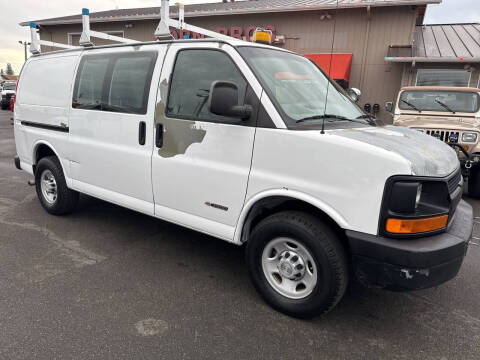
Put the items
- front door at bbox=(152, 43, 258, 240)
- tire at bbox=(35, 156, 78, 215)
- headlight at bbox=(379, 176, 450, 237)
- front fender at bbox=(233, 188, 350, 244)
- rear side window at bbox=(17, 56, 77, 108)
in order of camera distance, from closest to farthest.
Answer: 1. headlight at bbox=(379, 176, 450, 237)
2. front fender at bbox=(233, 188, 350, 244)
3. front door at bbox=(152, 43, 258, 240)
4. rear side window at bbox=(17, 56, 77, 108)
5. tire at bbox=(35, 156, 78, 215)

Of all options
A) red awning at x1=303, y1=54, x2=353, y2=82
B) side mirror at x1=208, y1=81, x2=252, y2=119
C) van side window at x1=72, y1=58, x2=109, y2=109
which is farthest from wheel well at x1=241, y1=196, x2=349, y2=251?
red awning at x1=303, y1=54, x2=353, y2=82

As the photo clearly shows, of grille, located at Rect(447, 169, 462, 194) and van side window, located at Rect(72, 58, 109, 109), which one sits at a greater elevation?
van side window, located at Rect(72, 58, 109, 109)

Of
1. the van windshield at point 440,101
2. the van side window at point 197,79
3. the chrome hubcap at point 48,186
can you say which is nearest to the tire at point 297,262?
the van side window at point 197,79

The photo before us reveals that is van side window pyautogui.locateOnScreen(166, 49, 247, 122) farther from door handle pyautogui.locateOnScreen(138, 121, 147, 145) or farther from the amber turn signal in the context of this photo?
the amber turn signal

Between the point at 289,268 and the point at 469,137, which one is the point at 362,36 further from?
the point at 289,268

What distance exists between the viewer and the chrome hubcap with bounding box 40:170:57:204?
4.86 metres

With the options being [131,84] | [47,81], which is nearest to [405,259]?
[131,84]

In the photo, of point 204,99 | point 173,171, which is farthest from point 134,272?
point 204,99

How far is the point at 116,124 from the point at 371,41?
1176cm

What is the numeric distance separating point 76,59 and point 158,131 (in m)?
1.82

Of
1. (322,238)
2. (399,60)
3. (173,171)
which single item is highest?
(399,60)

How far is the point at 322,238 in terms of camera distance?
2547 mm

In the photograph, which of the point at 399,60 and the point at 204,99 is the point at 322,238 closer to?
the point at 204,99

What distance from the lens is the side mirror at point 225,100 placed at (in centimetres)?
264
